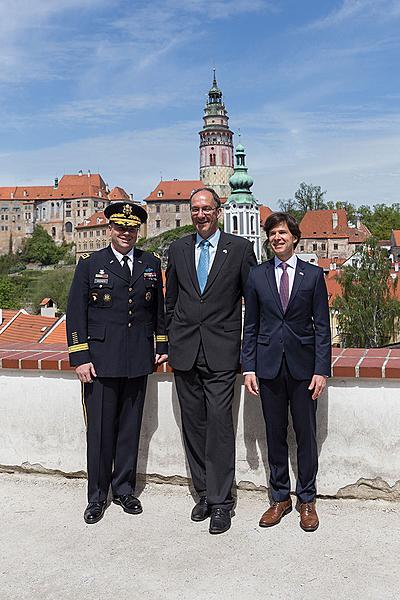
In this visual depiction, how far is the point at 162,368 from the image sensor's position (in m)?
3.96

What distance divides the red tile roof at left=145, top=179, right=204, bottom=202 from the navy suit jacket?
93.8 metres

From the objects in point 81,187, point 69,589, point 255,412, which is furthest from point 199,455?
point 81,187

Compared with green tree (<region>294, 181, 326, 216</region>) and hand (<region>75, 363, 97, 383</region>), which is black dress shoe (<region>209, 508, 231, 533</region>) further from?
green tree (<region>294, 181, 326, 216</region>)

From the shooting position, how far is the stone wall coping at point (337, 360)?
3.56 metres

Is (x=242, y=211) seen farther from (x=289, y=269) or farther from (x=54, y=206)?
(x=289, y=269)

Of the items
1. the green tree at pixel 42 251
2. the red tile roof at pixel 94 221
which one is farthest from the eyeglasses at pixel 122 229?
the green tree at pixel 42 251

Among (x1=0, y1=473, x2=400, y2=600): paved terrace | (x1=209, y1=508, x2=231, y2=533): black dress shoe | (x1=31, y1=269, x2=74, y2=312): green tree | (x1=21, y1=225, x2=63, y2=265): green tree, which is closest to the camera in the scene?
(x1=0, y1=473, x2=400, y2=600): paved terrace

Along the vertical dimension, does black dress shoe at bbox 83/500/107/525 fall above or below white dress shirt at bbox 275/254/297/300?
below

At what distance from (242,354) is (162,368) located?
0.68 m

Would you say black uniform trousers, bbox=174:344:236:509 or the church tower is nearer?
black uniform trousers, bbox=174:344:236:509

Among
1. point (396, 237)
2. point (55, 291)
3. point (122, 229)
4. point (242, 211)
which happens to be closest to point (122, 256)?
point (122, 229)

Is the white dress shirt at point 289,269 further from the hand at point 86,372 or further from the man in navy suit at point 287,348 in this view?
the hand at point 86,372

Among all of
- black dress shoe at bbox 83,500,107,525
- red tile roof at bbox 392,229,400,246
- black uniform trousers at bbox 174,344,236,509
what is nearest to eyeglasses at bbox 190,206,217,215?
black uniform trousers at bbox 174,344,236,509

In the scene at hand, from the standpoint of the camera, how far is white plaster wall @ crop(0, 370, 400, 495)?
3639 mm
